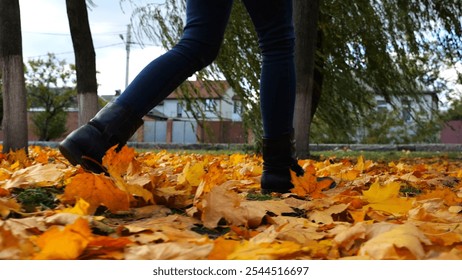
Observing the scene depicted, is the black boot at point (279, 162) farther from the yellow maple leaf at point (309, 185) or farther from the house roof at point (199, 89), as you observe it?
the house roof at point (199, 89)

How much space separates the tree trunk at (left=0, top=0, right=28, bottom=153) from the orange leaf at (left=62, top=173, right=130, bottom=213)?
291 centimetres

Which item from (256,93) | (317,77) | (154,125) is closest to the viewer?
(256,93)

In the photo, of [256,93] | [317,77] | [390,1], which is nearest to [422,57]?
[390,1]

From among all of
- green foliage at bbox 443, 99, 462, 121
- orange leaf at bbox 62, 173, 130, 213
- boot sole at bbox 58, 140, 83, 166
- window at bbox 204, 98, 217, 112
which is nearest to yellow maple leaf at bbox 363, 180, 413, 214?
orange leaf at bbox 62, 173, 130, 213

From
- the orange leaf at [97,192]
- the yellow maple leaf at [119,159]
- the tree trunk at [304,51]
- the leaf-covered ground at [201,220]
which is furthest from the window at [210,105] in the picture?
the orange leaf at [97,192]

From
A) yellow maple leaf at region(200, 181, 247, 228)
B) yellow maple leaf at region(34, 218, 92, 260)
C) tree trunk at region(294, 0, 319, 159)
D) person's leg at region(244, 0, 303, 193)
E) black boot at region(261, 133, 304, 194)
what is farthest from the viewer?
tree trunk at region(294, 0, 319, 159)

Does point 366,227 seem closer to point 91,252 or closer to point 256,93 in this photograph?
point 91,252

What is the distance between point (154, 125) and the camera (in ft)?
103

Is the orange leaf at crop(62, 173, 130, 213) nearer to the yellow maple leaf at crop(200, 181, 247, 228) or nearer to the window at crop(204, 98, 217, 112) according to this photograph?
the yellow maple leaf at crop(200, 181, 247, 228)

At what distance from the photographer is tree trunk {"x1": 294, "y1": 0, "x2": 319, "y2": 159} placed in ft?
15.7

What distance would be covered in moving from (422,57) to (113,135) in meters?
6.34

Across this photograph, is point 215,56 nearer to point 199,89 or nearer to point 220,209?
point 220,209

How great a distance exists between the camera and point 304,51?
190 inches

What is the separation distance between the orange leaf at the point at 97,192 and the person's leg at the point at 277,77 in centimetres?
75
